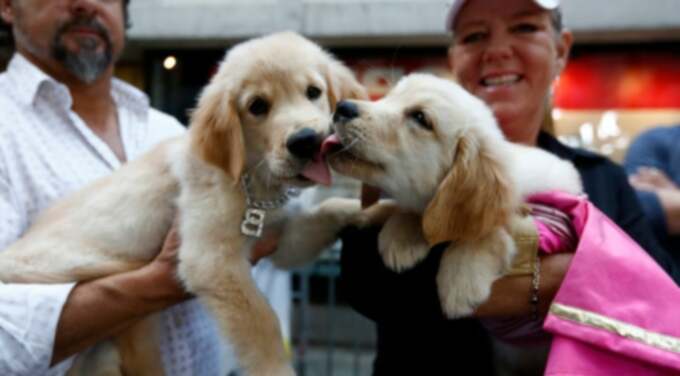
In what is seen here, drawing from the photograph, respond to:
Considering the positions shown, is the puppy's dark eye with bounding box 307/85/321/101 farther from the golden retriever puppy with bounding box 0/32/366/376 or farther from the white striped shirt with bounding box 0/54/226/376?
the white striped shirt with bounding box 0/54/226/376

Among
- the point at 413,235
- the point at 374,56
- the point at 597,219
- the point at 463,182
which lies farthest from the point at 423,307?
the point at 374,56

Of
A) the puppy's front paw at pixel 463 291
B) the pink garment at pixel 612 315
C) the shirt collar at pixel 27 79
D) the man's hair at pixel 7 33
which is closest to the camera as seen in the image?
the pink garment at pixel 612 315

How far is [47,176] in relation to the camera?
2.19m

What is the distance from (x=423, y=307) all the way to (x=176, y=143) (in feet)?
3.40

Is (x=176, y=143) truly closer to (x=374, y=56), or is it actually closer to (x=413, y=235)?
Answer: (x=413, y=235)

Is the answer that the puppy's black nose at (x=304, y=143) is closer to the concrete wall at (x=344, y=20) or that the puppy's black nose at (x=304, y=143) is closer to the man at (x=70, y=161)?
the man at (x=70, y=161)

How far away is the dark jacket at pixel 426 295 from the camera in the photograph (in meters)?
1.80

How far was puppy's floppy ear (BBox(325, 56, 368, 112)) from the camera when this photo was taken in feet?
7.09

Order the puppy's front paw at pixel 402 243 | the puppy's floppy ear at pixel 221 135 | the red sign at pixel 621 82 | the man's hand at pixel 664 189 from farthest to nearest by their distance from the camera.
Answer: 1. the red sign at pixel 621 82
2. the man's hand at pixel 664 189
3. the puppy's floppy ear at pixel 221 135
4. the puppy's front paw at pixel 402 243

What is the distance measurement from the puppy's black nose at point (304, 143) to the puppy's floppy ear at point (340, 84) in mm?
239

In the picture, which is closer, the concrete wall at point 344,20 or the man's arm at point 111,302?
the man's arm at point 111,302

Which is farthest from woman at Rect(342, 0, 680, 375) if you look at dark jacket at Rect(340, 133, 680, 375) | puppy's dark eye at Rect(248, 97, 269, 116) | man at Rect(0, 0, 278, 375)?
man at Rect(0, 0, 278, 375)

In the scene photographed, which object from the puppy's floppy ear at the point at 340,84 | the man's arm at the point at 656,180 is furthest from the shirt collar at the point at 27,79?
the man's arm at the point at 656,180

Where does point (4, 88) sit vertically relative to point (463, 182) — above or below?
above
